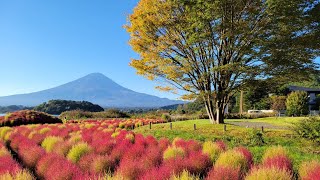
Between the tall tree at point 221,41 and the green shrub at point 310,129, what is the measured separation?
6220mm

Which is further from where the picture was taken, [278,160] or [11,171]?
[278,160]

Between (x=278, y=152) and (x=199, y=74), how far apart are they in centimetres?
1521

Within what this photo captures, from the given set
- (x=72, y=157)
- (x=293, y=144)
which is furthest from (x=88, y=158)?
(x=293, y=144)

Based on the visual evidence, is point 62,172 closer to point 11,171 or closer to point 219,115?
point 11,171

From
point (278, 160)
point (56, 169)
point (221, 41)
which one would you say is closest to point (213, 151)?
point (278, 160)

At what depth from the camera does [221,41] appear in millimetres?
23047

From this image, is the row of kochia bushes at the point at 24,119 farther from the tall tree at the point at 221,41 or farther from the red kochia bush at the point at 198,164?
the red kochia bush at the point at 198,164

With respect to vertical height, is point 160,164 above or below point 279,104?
below

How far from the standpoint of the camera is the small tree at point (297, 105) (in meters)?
44.7

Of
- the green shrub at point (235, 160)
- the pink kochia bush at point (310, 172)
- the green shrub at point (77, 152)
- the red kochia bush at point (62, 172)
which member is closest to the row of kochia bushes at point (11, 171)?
the red kochia bush at point (62, 172)

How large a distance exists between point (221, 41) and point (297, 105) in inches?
1067

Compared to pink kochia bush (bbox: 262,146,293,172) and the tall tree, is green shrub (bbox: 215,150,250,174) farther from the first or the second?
the tall tree

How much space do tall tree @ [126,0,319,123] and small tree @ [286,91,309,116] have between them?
2374 cm

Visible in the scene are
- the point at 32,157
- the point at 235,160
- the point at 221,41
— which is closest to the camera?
the point at 235,160
